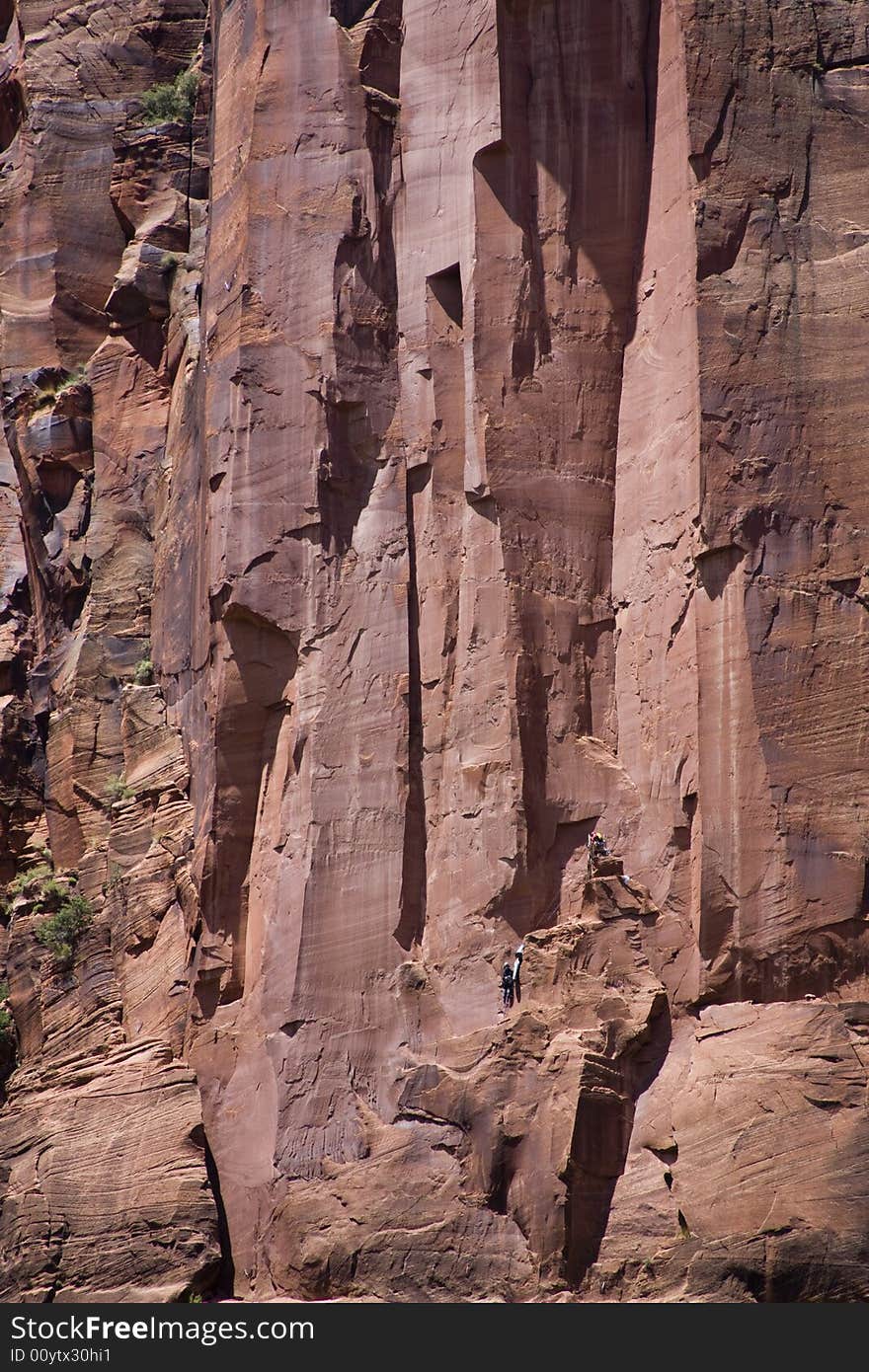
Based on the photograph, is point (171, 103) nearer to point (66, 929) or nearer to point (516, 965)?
point (66, 929)

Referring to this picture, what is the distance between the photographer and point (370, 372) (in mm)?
33219

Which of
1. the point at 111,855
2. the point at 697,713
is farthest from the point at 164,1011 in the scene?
the point at 697,713

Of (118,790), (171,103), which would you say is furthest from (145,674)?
(171,103)

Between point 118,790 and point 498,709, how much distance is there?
733 centimetres

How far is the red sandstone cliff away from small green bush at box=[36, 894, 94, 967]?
0.38ft

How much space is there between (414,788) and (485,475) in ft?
12.4

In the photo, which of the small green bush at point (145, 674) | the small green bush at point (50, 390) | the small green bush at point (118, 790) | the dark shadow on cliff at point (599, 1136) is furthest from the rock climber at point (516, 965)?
the small green bush at point (50, 390)

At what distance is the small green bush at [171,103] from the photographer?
40.6m

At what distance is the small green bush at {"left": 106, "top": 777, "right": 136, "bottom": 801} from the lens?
36062 mm

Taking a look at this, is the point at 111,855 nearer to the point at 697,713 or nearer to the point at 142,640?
the point at 142,640

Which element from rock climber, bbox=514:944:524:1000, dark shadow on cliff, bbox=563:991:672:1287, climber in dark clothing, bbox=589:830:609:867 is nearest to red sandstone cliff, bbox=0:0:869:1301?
dark shadow on cliff, bbox=563:991:672:1287

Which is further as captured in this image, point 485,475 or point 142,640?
point 142,640

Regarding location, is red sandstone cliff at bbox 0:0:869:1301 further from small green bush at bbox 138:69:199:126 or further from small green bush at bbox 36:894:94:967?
small green bush at bbox 138:69:199:126

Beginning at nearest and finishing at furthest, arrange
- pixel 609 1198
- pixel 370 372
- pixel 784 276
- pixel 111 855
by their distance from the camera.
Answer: pixel 609 1198, pixel 784 276, pixel 370 372, pixel 111 855
